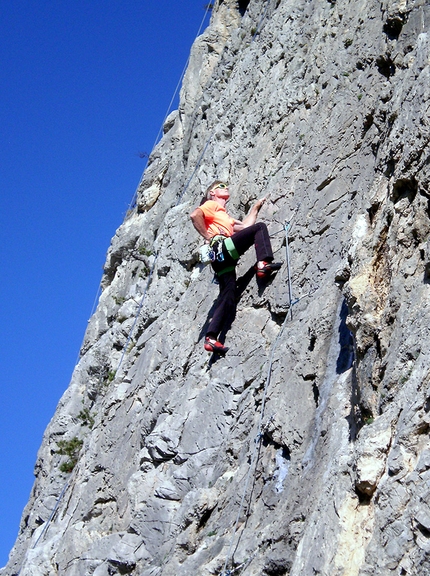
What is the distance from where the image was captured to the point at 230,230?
415 inches

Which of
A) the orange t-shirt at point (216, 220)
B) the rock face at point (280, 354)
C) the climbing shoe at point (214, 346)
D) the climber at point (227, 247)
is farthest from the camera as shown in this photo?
the orange t-shirt at point (216, 220)

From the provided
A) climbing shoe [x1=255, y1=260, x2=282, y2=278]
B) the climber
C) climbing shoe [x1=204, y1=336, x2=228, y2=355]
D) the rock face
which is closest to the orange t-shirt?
the climber

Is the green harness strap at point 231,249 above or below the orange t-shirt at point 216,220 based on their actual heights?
below

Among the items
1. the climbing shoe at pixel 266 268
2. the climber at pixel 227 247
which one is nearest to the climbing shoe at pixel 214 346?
the climber at pixel 227 247

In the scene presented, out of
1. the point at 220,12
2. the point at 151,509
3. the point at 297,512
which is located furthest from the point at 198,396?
the point at 220,12

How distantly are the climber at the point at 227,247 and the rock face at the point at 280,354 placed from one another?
170mm

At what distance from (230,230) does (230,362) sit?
6.57 feet

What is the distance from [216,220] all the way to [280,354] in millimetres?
2872

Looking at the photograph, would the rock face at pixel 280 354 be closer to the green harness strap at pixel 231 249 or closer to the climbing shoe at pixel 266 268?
the climbing shoe at pixel 266 268

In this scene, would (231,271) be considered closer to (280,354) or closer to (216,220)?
(216,220)

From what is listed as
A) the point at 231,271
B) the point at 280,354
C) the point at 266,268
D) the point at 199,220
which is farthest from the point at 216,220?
the point at 280,354

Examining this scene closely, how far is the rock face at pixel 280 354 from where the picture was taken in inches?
215

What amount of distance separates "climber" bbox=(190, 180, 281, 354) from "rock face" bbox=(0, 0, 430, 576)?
17cm

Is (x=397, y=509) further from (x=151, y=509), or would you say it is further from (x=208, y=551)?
(x=151, y=509)
